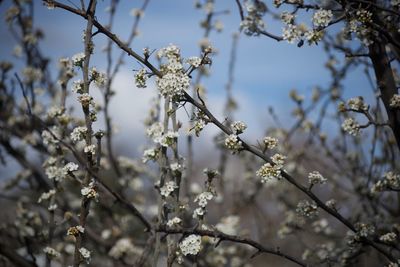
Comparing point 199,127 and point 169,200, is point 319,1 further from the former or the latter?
point 169,200

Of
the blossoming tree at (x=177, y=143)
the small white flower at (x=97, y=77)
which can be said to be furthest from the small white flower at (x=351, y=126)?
the small white flower at (x=97, y=77)

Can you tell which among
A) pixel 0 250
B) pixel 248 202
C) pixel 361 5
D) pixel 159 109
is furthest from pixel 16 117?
pixel 361 5

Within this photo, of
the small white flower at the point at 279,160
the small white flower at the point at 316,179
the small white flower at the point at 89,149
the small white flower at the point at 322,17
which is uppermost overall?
the small white flower at the point at 322,17

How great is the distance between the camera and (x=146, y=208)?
250 inches

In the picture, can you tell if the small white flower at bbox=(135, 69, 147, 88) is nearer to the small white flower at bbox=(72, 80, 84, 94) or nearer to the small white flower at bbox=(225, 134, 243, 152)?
the small white flower at bbox=(72, 80, 84, 94)

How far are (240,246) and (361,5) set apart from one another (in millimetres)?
3414

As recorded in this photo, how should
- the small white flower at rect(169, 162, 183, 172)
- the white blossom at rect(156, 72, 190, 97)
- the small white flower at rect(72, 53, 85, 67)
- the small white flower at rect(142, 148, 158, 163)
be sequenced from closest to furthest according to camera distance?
1. the white blossom at rect(156, 72, 190, 97)
2. the small white flower at rect(72, 53, 85, 67)
3. the small white flower at rect(169, 162, 183, 172)
4. the small white flower at rect(142, 148, 158, 163)

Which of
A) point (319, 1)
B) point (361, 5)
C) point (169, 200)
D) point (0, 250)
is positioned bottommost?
point (0, 250)

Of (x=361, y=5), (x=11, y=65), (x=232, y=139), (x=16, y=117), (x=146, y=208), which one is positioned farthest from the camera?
(x=146, y=208)

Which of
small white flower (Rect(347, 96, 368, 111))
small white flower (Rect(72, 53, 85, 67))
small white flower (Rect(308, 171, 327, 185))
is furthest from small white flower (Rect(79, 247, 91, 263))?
small white flower (Rect(347, 96, 368, 111))

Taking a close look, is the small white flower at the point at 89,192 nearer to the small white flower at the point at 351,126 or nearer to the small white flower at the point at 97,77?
the small white flower at the point at 97,77

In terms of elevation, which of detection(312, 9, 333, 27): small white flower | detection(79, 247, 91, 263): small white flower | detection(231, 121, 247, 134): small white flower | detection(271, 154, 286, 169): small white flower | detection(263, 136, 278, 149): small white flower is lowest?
detection(79, 247, 91, 263): small white flower

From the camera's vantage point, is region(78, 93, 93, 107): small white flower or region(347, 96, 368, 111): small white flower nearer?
region(78, 93, 93, 107): small white flower

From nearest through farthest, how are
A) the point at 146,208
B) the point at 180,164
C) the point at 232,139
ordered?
1. the point at 232,139
2. the point at 180,164
3. the point at 146,208
